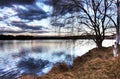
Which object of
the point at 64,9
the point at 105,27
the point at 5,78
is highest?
the point at 64,9

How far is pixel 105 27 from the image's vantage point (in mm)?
24703

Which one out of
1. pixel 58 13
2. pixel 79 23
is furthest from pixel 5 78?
pixel 79 23

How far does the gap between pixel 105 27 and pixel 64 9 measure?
4.76 metres

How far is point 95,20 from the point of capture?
24.2 metres

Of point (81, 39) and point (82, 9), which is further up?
point (82, 9)

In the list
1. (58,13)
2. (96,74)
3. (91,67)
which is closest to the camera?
(96,74)

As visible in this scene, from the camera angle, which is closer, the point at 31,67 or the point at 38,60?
the point at 31,67

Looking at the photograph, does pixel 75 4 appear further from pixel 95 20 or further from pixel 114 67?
pixel 114 67

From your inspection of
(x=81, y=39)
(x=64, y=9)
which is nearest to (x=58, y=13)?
(x=64, y=9)

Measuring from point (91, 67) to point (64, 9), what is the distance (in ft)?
33.6

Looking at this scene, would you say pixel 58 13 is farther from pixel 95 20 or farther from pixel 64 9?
pixel 95 20

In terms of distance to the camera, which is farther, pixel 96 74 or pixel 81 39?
pixel 81 39

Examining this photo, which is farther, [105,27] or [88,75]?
[105,27]

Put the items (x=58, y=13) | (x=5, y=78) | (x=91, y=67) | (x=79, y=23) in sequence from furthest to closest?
(x=79, y=23) < (x=58, y=13) < (x=5, y=78) < (x=91, y=67)
